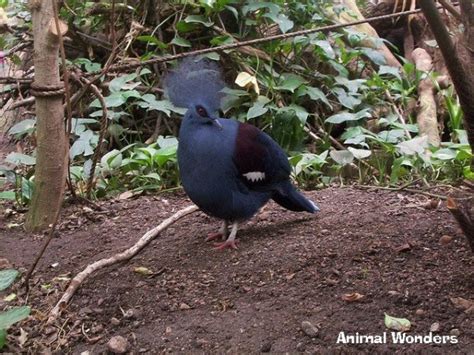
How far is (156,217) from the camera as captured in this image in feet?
10.1

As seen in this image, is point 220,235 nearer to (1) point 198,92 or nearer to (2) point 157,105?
(1) point 198,92

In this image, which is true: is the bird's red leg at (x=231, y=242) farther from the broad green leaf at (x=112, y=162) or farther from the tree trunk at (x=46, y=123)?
the broad green leaf at (x=112, y=162)

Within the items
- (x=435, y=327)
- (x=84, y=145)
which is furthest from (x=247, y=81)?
(x=435, y=327)

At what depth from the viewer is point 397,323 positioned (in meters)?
1.81

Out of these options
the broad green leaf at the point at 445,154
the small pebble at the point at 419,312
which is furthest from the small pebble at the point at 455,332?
the broad green leaf at the point at 445,154

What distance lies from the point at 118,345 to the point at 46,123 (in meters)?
1.20

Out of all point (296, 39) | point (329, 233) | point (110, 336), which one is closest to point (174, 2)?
point (296, 39)

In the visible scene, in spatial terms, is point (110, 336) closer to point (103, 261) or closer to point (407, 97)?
point (103, 261)

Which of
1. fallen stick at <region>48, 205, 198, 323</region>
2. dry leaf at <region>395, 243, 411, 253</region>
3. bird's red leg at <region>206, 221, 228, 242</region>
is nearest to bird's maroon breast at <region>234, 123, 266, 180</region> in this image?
bird's red leg at <region>206, 221, 228, 242</region>

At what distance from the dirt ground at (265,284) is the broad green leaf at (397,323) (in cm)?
2

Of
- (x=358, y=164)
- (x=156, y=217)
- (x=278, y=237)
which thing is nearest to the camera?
(x=278, y=237)

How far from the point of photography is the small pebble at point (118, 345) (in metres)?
1.90

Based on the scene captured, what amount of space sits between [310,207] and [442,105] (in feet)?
7.83

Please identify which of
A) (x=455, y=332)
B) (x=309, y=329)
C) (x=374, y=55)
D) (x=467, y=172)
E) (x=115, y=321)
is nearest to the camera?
(x=455, y=332)
